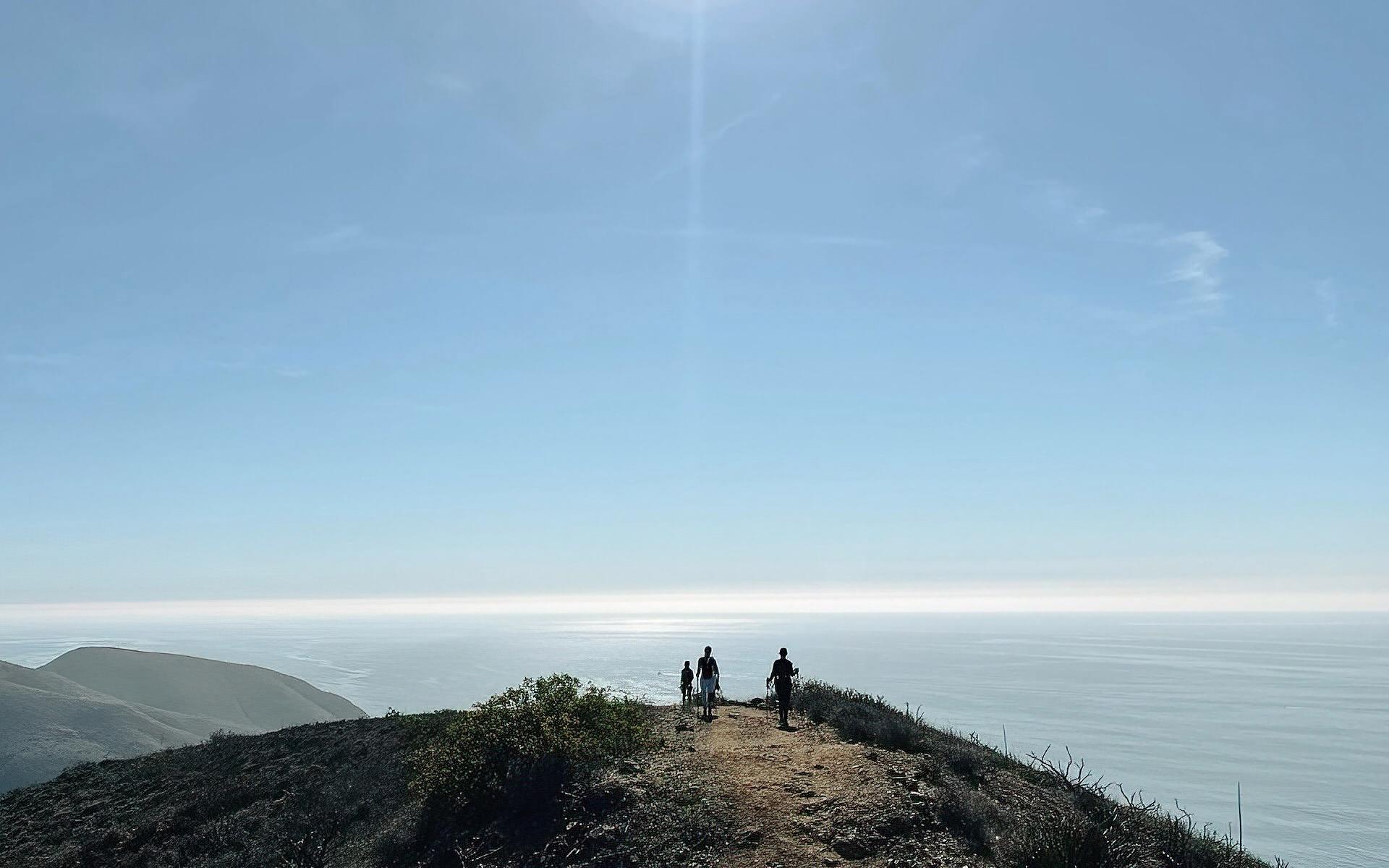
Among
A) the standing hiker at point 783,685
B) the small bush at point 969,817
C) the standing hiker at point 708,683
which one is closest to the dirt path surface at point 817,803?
the small bush at point 969,817

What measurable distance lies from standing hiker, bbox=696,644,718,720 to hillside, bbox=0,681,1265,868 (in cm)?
71

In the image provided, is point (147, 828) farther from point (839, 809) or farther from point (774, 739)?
point (839, 809)

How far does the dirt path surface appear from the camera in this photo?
1255 centimetres

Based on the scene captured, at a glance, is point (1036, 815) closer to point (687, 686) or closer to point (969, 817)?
point (969, 817)

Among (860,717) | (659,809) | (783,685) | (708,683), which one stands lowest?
(659,809)

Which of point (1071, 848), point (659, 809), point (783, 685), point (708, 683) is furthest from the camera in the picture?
point (708, 683)

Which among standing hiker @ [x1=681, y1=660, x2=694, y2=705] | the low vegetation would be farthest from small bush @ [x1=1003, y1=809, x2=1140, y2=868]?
standing hiker @ [x1=681, y1=660, x2=694, y2=705]

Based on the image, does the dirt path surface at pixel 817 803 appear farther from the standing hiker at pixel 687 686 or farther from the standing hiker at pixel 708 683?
the standing hiker at pixel 687 686

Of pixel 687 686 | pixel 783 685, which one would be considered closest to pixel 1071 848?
pixel 783 685

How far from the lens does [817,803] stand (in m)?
14.1

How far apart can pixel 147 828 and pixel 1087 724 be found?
6569 inches

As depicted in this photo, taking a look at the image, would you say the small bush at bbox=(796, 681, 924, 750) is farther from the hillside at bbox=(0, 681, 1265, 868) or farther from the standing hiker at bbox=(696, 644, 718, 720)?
the standing hiker at bbox=(696, 644, 718, 720)

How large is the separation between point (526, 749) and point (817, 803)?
20.6 ft

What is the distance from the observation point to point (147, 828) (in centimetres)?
2227
